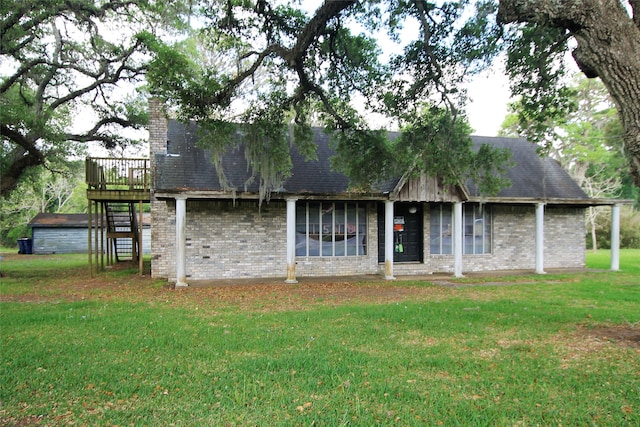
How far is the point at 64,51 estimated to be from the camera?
1653cm

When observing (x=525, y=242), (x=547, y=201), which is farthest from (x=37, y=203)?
(x=547, y=201)

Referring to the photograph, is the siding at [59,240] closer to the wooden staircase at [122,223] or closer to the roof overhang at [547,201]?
Result: the wooden staircase at [122,223]

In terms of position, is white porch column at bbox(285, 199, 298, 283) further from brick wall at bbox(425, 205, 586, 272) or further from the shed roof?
the shed roof

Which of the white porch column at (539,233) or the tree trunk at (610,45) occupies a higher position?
the tree trunk at (610,45)

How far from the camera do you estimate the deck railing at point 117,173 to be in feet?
49.1

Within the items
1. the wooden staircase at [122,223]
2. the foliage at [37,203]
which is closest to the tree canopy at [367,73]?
the wooden staircase at [122,223]

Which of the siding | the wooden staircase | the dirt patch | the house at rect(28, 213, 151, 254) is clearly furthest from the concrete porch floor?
the siding

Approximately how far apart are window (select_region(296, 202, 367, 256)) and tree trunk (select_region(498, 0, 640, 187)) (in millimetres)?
9729

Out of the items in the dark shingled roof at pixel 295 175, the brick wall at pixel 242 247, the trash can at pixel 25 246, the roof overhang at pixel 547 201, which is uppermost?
the dark shingled roof at pixel 295 175

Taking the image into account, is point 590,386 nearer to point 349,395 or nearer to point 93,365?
point 349,395

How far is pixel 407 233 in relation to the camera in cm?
1569

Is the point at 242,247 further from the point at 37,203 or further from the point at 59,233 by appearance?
the point at 37,203

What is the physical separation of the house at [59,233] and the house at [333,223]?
19455mm

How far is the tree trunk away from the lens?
4.93 metres
